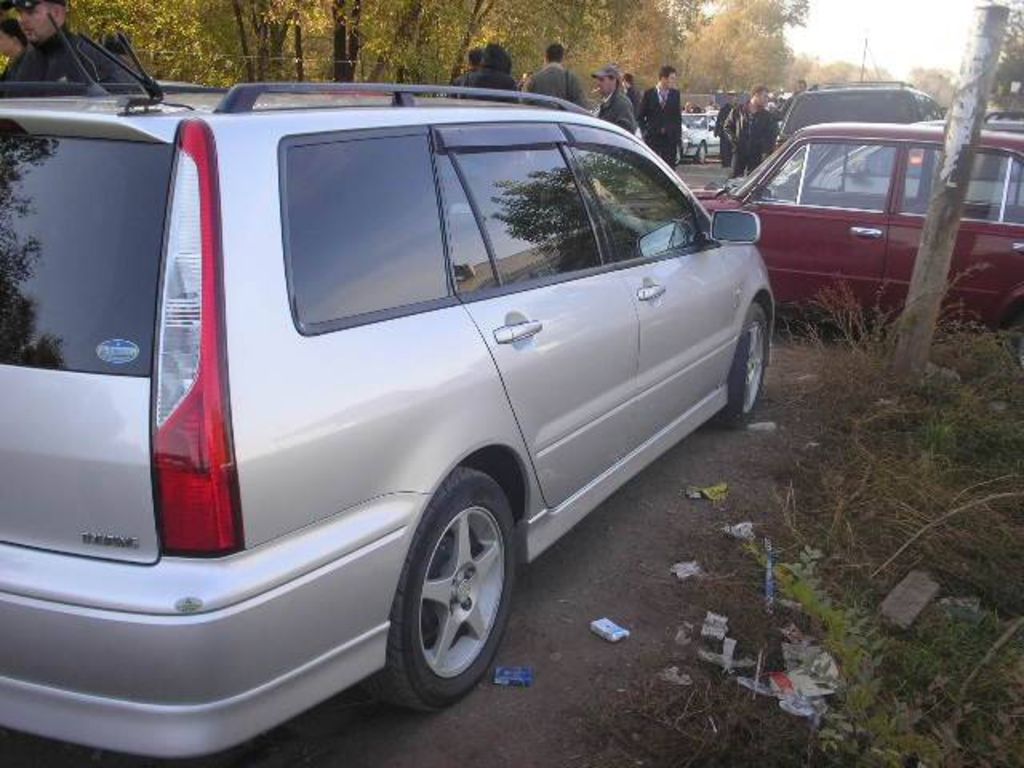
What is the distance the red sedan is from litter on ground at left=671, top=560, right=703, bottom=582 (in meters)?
3.46

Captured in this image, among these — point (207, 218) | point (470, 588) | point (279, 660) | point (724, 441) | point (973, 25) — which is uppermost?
point (973, 25)

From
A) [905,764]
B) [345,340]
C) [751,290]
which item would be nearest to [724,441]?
[751,290]

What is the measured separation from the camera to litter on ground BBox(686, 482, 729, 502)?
464cm

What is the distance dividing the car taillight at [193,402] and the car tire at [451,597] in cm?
65

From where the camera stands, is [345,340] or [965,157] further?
[965,157]

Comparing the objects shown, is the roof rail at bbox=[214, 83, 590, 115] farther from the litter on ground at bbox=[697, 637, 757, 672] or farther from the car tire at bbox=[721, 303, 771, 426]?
the litter on ground at bbox=[697, 637, 757, 672]

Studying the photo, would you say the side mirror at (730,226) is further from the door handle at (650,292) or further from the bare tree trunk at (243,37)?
the bare tree trunk at (243,37)

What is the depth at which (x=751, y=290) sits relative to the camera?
5336mm

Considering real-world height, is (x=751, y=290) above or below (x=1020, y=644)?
above

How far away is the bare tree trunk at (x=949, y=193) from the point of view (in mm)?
5320

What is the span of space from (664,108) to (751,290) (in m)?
8.53

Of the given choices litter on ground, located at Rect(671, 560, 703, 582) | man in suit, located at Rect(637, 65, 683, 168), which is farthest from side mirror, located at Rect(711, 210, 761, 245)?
man in suit, located at Rect(637, 65, 683, 168)

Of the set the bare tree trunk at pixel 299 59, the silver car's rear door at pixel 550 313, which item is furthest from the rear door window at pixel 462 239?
the bare tree trunk at pixel 299 59

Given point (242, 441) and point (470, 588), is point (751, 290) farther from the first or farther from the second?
point (242, 441)
